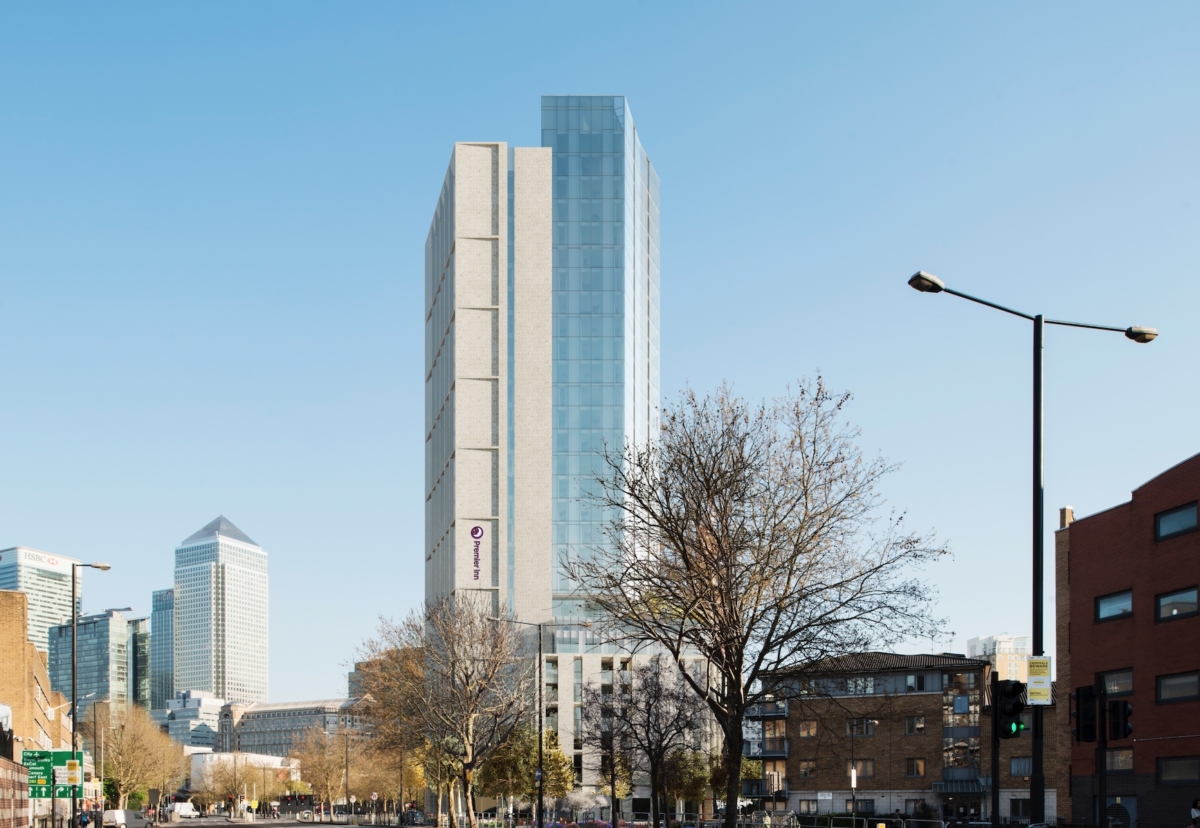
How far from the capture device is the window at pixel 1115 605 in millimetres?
50688

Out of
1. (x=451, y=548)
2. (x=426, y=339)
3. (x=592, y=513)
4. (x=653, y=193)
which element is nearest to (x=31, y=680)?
(x=451, y=548)

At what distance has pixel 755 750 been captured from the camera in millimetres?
113688

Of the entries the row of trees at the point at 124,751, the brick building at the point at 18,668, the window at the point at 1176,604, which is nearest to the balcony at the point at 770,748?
the brick building at the point at 18,668

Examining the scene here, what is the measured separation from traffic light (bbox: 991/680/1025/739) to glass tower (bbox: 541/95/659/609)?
107894mm

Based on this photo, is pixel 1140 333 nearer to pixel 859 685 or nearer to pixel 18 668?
pixel 859 685

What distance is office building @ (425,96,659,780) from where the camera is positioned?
129m

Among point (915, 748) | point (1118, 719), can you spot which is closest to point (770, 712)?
point (915, 748)

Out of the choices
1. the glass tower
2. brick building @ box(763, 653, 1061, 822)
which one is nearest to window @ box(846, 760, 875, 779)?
brick building @ box(763, 653, 1061, 822)

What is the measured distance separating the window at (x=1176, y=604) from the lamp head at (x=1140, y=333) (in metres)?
28.2

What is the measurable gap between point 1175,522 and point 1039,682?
3248cm

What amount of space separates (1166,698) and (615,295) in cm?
9082

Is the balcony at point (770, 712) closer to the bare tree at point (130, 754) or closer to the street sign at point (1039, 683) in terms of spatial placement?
the bare tree at point (130, 754)

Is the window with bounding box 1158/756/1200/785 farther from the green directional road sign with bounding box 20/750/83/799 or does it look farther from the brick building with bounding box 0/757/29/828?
the green directional road sign with bounding box 20/750/83/799

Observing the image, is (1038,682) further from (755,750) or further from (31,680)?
(755,750)
